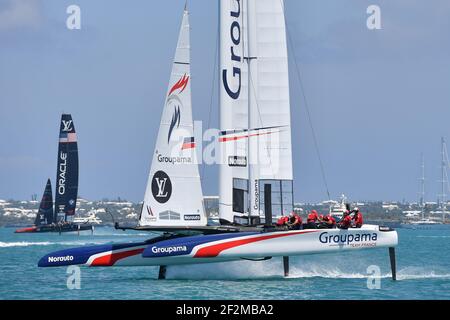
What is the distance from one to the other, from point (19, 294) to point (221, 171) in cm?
533

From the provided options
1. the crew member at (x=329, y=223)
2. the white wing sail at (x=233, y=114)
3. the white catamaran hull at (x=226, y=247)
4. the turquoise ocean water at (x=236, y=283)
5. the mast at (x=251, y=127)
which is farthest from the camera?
the mast at (x=251, y=127)

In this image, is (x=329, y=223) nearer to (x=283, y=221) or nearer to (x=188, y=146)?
(x=283, y=221)

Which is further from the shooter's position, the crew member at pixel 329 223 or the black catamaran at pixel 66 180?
the black catamaran at pixel 66 180

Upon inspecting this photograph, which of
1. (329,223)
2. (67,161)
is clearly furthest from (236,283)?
(67,161)

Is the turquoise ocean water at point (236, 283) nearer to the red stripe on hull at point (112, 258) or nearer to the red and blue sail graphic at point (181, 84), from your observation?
the red stripe on hull at point (112, 258)

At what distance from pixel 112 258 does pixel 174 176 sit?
2296 mm

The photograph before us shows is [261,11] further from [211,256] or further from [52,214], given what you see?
[52,214]

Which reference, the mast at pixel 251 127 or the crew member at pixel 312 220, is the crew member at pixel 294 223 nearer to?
the crew member at pixel 312 220

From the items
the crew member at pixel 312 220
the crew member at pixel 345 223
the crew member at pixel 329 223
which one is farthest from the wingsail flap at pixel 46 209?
the crew member at pixel 345 223

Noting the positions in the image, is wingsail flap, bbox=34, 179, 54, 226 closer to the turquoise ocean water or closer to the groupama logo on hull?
the turquoise ocean water

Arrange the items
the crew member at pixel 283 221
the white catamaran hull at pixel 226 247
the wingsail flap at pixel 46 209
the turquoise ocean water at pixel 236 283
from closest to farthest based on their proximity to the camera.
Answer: the turquoise ocean water at pixel 236 283
the white catamaran hull at pixel 226 247
the crew member at pixel 283 221
the wingsail flap at pixel 46 209

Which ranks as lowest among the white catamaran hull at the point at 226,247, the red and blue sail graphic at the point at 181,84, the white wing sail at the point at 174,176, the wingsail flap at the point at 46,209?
the wingsail flap at the point at 46,209

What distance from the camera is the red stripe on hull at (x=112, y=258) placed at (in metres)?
23.1

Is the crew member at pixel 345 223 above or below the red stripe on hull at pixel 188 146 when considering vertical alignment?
below
